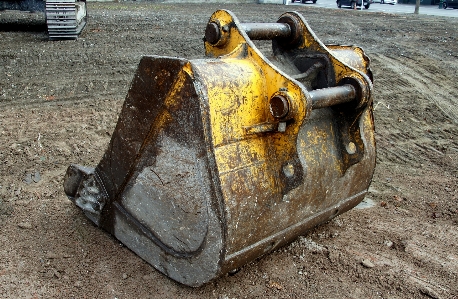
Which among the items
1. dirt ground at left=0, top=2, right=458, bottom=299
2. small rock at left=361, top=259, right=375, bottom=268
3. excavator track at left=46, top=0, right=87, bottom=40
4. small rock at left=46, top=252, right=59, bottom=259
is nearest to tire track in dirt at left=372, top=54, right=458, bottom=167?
dirt ground at left=0, top=2, right=458, bottom=299

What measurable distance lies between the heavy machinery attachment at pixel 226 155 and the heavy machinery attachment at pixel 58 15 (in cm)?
577

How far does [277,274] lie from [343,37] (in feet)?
26.7

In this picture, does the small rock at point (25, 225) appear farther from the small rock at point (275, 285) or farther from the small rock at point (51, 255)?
the small rock at point (275, 285)

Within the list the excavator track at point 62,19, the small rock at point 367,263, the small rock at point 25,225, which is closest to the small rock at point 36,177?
the small rock at point 25,225

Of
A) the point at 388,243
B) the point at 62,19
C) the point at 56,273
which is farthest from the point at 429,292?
the point at 62,19

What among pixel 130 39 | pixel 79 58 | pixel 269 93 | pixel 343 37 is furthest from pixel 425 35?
pixel 269 93

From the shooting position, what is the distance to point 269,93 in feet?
8.75

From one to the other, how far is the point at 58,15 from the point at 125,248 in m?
6.42

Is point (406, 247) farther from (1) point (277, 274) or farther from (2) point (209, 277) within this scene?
(2) point (209, 277)

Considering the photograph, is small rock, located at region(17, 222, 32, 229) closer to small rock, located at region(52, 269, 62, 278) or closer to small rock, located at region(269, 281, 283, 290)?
small rock, located at region(52, 269, 62, 278)

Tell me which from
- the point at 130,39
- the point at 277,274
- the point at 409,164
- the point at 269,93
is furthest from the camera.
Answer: the point at 130,39

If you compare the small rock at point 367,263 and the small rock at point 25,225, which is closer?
the small rock at point 367,263

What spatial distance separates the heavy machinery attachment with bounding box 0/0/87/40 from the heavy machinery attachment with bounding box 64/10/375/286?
5.77m

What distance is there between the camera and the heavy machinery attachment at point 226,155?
2447 millimetres
